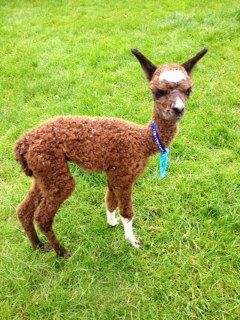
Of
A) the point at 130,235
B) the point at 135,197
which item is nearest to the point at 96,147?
the point at 130,235

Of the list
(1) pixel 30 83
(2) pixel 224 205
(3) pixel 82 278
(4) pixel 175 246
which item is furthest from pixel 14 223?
(1) pixel 30 83

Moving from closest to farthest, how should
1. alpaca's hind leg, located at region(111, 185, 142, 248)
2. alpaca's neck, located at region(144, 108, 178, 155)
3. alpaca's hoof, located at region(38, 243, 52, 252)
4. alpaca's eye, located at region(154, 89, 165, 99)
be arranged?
alpaca's eye, located at region(154, 89, 165, 99)
alpaca's neck, located at region(144, 108, 178, 155)
alpaca's hind leg, located at region(111, 185, 142, 248)
alpaca's hoof, located at region(38, 243, 52, 252)

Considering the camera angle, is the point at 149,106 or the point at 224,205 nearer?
the point at 224,205

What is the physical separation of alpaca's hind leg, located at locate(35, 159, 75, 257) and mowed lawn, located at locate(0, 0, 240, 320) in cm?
56

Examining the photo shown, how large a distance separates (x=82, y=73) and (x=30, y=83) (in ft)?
2.92

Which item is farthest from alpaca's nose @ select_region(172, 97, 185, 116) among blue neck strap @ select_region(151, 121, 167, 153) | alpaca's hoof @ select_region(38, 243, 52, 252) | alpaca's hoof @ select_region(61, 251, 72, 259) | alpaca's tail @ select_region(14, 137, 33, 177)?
alpaca's hoof @ select_region(38, 243, 52, 252)

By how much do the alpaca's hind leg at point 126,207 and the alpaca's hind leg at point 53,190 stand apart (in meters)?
0.44

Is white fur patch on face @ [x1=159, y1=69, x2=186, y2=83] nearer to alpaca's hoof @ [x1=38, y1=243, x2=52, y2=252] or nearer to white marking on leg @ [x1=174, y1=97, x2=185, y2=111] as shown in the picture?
white marking on leg @ [x1=174, y1=97, x2=185, y2=111]

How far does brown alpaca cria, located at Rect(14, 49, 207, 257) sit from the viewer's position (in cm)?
322

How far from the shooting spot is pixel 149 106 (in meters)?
5.94

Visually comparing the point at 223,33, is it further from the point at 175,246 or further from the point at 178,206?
the point at 175,246

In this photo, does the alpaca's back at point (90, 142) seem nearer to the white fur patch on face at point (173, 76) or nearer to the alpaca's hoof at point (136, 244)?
the white fur patch on face at point (173, 76)

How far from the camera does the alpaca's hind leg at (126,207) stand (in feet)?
11.9

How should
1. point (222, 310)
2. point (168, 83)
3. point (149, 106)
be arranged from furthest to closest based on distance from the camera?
point (149, 106), point (222, 310), point (168, 83)
